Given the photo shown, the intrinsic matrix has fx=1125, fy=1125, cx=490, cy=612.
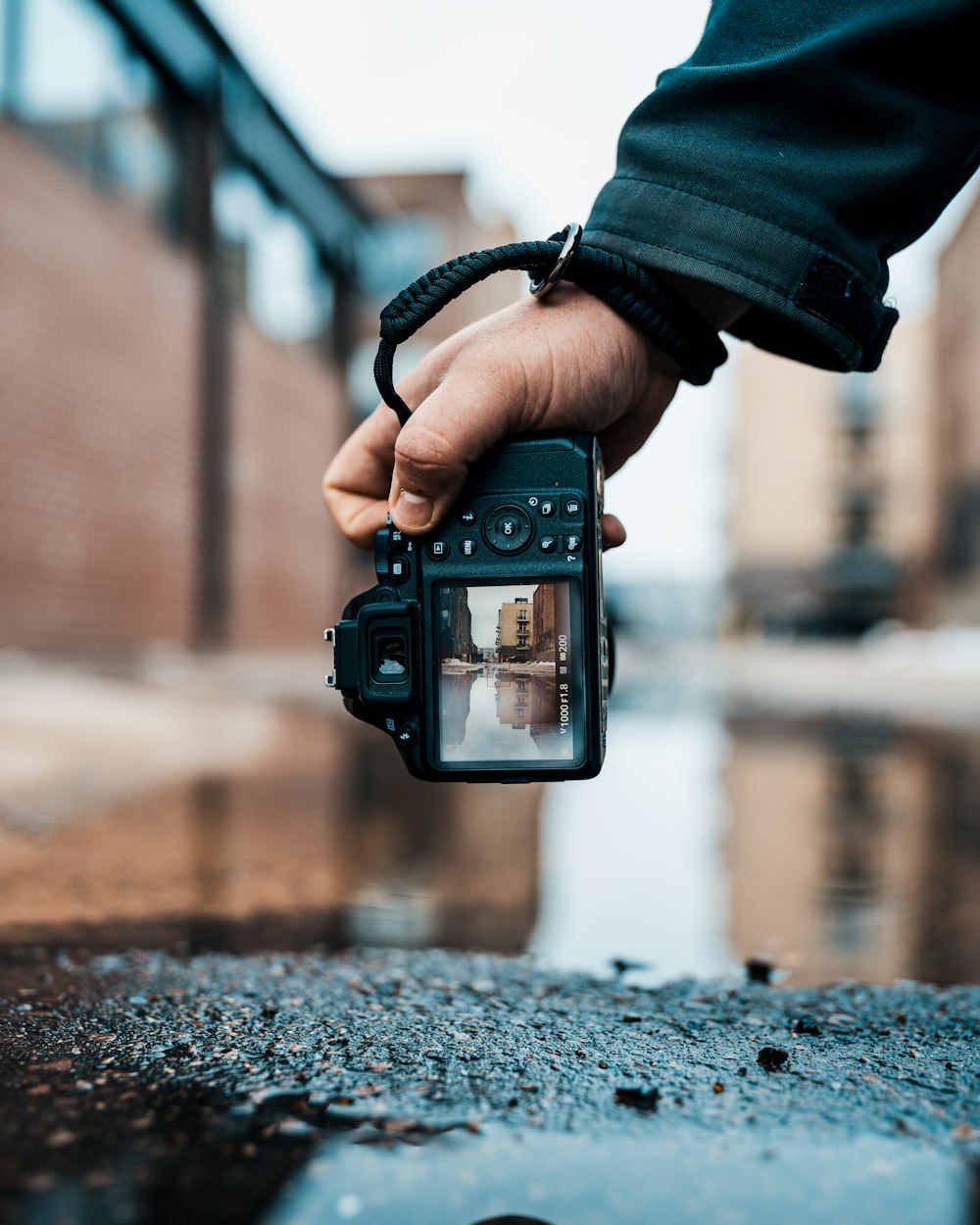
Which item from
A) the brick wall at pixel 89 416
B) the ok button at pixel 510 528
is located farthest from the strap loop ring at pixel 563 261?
the brick wall at pixel 89 416

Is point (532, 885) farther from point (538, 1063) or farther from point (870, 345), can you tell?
point (870, 345)

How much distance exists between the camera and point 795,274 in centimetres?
141

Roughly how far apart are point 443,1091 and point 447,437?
744 millimetres

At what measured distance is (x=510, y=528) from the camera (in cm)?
146

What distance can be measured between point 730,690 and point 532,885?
8225 mm

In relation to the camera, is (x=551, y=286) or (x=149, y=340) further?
(x=149, y=340)

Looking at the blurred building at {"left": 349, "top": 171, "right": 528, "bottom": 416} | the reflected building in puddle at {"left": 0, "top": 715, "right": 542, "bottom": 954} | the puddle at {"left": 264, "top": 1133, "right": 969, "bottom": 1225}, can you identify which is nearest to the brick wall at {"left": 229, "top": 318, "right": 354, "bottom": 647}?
the blurred building at {"left": 349, "top": 171, "right": 528, "bottom": 416}

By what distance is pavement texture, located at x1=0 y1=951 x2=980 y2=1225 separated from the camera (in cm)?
104

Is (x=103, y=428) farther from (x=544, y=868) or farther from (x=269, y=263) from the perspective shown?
(x=544, y=868)

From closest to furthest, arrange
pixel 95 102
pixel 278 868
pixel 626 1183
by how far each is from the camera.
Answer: pixel 626 1183 < pixel 278 868 < pixel 95 102

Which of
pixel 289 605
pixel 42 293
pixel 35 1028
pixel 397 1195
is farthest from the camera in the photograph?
pixel 289 605

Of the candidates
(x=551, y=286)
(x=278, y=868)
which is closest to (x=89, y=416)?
(x=278, y=868)

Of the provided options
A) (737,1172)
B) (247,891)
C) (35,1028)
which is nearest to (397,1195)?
(737,1172)

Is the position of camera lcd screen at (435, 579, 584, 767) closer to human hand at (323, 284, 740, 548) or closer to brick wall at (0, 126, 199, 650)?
human hand at (323, 284, 740, 548)
